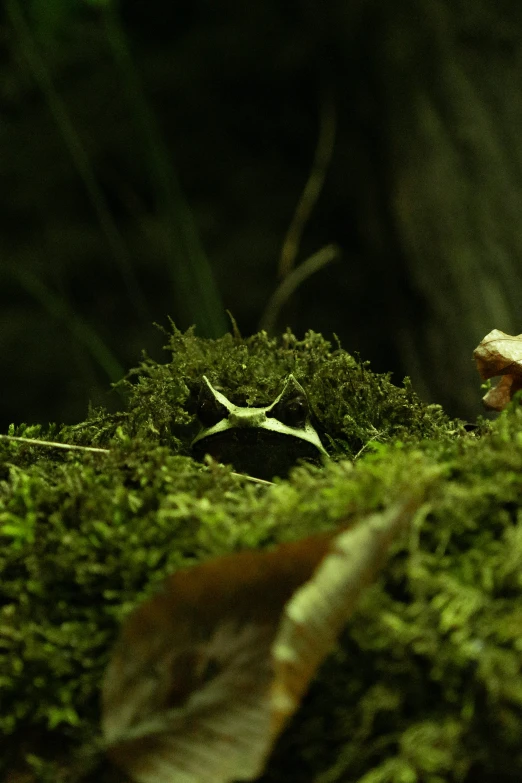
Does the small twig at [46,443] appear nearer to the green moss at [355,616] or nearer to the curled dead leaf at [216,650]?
the green moss at [355,616]

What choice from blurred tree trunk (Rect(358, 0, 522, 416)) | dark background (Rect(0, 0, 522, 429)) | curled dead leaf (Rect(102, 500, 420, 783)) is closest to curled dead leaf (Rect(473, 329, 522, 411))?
curled dead leaf (Rect(102, 500, 420, 783))

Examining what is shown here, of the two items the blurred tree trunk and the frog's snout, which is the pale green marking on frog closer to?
the frog's snout

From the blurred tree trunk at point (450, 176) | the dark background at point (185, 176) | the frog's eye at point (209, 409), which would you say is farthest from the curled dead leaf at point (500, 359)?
the dark background at point (185, 176)

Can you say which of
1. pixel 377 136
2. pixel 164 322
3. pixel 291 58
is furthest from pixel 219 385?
Result: pixel 291 58

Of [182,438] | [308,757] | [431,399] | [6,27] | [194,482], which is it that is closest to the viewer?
[308,757]

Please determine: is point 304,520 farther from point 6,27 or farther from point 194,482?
point 6,27
